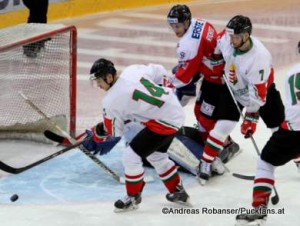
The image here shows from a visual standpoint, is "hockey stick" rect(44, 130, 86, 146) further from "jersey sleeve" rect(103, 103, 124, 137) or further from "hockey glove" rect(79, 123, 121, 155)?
"jersey sleeve" rect(103, 103, 124, 137)

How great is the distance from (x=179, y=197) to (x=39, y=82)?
1619 millimetres

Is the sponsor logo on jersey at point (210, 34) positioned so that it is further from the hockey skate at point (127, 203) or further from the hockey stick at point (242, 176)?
the hockey skate at point (127, 203)

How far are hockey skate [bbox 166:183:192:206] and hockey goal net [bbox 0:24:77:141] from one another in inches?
51.0

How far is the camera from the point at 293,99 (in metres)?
4.29

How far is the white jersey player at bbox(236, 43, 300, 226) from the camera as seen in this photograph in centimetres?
429

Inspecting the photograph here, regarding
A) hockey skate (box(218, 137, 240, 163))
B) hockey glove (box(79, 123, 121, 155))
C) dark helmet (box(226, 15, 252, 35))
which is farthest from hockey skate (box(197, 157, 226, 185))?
dark helmet (box(226, 15, 252, 35))

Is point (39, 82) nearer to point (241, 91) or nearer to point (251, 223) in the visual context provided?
point (241, 91)

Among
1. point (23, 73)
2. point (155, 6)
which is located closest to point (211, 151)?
point (23, 73)

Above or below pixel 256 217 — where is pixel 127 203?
below

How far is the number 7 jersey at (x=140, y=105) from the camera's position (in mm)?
4586

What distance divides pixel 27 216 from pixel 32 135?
1.35 metres

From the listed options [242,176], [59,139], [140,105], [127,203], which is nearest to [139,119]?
[140,105]

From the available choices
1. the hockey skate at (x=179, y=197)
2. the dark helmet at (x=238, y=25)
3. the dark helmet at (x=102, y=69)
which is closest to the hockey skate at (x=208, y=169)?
the hockey skate at (x=179, y=197)

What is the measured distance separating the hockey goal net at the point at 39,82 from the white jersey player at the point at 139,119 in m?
1.19
